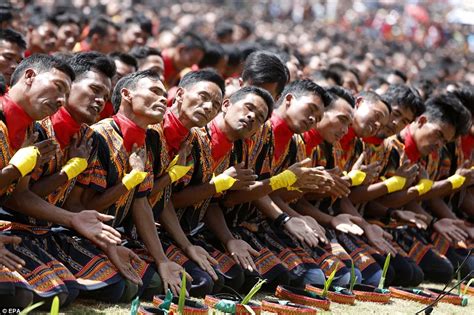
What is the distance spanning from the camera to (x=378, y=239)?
8000 mm

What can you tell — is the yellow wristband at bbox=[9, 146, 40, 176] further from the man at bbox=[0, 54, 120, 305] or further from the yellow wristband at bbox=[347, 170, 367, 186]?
the yellow wristband at bbox=[347, 170, 367, 186]

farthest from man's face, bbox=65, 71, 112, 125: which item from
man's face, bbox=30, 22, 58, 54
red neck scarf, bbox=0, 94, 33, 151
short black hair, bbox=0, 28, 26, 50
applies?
man's face, bbox=30, 22, 58, 54

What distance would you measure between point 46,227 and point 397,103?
12.0 feet

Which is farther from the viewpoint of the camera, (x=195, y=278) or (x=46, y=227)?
(x=195, y=278)

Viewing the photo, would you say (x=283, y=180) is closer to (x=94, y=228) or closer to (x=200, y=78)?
(x=200, y=78)

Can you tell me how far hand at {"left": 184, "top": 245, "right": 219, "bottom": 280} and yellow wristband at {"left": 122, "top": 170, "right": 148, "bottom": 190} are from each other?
78 centimetres

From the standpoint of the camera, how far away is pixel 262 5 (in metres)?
29.0

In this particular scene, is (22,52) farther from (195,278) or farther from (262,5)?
(262,5)

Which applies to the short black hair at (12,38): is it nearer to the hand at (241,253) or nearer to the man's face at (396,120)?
the hand at (241,253)

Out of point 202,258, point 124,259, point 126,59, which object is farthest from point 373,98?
point 124,259

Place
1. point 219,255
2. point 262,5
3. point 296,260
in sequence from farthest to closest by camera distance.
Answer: point 262,5
point 296,260
point 219,255

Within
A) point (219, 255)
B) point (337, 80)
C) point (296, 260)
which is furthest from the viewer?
point (337, 80)

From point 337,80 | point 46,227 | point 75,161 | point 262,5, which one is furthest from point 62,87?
point 262,5

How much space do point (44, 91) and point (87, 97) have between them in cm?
48
